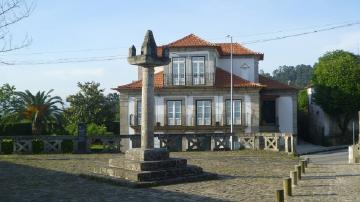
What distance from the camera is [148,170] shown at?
13836 millimetres

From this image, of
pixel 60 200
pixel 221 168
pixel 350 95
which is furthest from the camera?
pixel 350 95

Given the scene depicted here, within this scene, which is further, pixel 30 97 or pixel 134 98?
pixel 30 97

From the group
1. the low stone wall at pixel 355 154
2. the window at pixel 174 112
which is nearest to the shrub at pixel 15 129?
the window at pixel 174 112

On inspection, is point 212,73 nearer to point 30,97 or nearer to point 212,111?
point 212,111

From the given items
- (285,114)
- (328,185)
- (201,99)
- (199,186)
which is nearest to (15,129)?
(201,99)

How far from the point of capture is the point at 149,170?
45.4ft

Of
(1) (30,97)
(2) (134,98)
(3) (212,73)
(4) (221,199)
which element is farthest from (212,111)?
(4) (221,199)

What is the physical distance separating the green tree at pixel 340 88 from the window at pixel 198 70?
→ 1237 centimetres

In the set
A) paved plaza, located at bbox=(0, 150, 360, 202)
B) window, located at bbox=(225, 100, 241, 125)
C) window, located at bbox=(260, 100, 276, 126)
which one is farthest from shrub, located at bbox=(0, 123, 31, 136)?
paved plaza, located at bbox=(0, 150, 360, 202)

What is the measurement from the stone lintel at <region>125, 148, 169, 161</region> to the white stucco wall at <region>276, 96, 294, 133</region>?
26.2 metres

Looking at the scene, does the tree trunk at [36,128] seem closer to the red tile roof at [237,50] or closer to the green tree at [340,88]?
the red tile roof at [237,50]

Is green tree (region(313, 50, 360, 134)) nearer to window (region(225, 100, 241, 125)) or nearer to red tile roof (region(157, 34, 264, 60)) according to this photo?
red tile roof (region(157, 34, 264, 60))

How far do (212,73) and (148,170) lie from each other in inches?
999

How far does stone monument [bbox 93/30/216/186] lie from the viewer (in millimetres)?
13609
